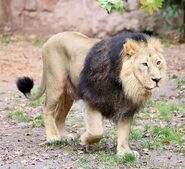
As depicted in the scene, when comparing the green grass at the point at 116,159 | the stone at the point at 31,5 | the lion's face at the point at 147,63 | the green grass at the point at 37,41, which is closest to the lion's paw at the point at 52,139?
the green grass at the point at 116,159

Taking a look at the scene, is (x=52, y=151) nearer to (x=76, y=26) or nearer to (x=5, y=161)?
(x=5, y=161)

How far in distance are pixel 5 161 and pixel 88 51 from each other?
140cm

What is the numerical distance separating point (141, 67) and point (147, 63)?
8cm

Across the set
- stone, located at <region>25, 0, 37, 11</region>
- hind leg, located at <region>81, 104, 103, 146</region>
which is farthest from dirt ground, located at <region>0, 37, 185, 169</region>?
stone, located at <region>25, 0, 37, 11</region>

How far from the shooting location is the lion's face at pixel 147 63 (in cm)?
607

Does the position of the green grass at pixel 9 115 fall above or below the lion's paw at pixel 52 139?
below

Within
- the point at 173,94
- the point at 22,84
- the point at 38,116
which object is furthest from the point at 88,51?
the point at 173,94

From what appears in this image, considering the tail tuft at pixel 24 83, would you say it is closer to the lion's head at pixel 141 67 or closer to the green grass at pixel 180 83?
the lion's head at pixel 141 67

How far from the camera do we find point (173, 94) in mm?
10562

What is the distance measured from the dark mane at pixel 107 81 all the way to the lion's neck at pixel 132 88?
0.06 m

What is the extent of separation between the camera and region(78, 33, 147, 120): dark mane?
6273 millimetres

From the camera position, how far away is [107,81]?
632 cm

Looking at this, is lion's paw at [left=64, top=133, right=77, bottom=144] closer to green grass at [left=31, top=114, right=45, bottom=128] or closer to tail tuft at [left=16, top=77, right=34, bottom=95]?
tail tuft at [left=16, top=77, right=34, bottom=95]

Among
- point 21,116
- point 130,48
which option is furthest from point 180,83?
point 130,48
